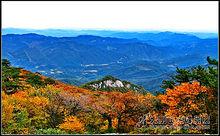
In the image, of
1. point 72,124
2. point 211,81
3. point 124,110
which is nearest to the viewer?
point 211,81

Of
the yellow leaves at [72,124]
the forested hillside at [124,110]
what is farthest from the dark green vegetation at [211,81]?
the yellow leaves at [72,124]

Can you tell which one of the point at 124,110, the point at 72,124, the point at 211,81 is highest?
the point at 211,81

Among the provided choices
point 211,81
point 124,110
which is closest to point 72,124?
point 124,110

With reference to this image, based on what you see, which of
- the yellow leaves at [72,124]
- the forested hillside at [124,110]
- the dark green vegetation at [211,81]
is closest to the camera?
the dark green vegetation at [211,81]

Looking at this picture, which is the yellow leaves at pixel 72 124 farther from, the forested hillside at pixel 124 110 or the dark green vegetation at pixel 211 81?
the dark green vegetation at pixel 211 81

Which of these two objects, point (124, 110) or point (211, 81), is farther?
point (124, 110)

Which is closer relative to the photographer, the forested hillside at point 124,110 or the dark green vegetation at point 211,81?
the dark green vegetation at point 211,81

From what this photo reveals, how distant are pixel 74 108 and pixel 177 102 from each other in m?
8.10

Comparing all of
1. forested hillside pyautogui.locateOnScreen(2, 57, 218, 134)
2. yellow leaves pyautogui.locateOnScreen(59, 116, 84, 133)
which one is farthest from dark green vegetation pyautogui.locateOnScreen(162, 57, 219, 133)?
yellow leaves pyautogui.locateOnScreen(59, 116, 84, 133)

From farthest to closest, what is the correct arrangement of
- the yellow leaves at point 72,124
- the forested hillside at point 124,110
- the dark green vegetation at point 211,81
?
the yellow leaves at point 72,124, the forested hillside at point 124,110, the dark green vegetation at point 211,81

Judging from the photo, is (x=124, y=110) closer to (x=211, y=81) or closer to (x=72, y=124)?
(x=72, y=124)

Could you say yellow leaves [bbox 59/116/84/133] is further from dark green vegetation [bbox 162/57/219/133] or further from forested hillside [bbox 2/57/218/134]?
dark green vegetation [bbox 162/57/219/133]

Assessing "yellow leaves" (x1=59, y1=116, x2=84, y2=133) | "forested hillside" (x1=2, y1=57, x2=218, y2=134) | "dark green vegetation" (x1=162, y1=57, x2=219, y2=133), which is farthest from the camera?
"yellow leaves" (x1=59, y1=116, x2=84, y2=133)

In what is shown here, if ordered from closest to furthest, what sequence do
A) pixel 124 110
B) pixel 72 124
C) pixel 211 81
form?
pixel 211 81
pixel 124 110
pixel 72 124
